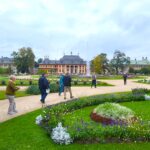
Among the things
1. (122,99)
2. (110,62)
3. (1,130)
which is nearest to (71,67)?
(110,62)

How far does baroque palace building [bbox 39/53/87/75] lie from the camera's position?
158625mm

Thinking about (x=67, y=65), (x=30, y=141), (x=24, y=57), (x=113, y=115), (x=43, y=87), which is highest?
(x=24, y=57)

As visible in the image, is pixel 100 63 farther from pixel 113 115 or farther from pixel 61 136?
pixel 61 136

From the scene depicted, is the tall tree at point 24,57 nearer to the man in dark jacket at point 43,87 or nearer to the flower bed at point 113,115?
the man in dark jacket at point 43,87

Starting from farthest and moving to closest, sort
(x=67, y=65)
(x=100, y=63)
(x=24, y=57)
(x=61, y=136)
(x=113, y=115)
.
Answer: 1. (x=67, y=65)
2. (x=24, y=57)
3. (x=100, y=63)
4. (x=113, y=115)
5. (x=61, y=136)

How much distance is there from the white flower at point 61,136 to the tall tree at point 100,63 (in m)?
94.3

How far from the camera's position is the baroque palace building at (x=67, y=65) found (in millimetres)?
158625

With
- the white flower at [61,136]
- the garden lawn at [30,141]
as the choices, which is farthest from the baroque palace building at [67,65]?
the white flower at [61,136]

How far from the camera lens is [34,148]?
30.8 feet

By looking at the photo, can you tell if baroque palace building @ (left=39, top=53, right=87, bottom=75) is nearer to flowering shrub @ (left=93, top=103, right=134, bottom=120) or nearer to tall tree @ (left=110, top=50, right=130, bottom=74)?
tall tree @ (left=110, top=50, right=130, bottom=74)

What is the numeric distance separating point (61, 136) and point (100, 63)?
96025 mm

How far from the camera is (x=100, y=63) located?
106 m

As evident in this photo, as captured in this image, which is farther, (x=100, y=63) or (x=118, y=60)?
(x=118, y=60)

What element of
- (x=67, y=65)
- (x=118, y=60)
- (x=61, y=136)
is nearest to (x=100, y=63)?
(x=118, y=60)
